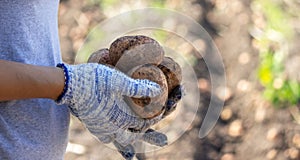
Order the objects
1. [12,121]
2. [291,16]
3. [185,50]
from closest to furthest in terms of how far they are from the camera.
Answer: [12,121], [185,50], [291,16]

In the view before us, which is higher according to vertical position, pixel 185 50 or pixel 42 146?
pixel 42 146

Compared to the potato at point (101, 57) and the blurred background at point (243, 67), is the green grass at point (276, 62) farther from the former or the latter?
the potato at point (101, 57)

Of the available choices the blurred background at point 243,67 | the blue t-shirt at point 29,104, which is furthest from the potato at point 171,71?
the blurred background at point 243,67

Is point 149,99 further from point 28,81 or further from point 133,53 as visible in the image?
point 28,81

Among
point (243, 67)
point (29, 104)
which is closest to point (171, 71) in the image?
point (29, 104)

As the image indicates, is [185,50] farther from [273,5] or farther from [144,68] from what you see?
[144,68]

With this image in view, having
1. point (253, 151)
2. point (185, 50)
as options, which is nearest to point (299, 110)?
point (253, 151)

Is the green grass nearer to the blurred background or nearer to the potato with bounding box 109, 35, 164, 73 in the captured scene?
the blurred background
